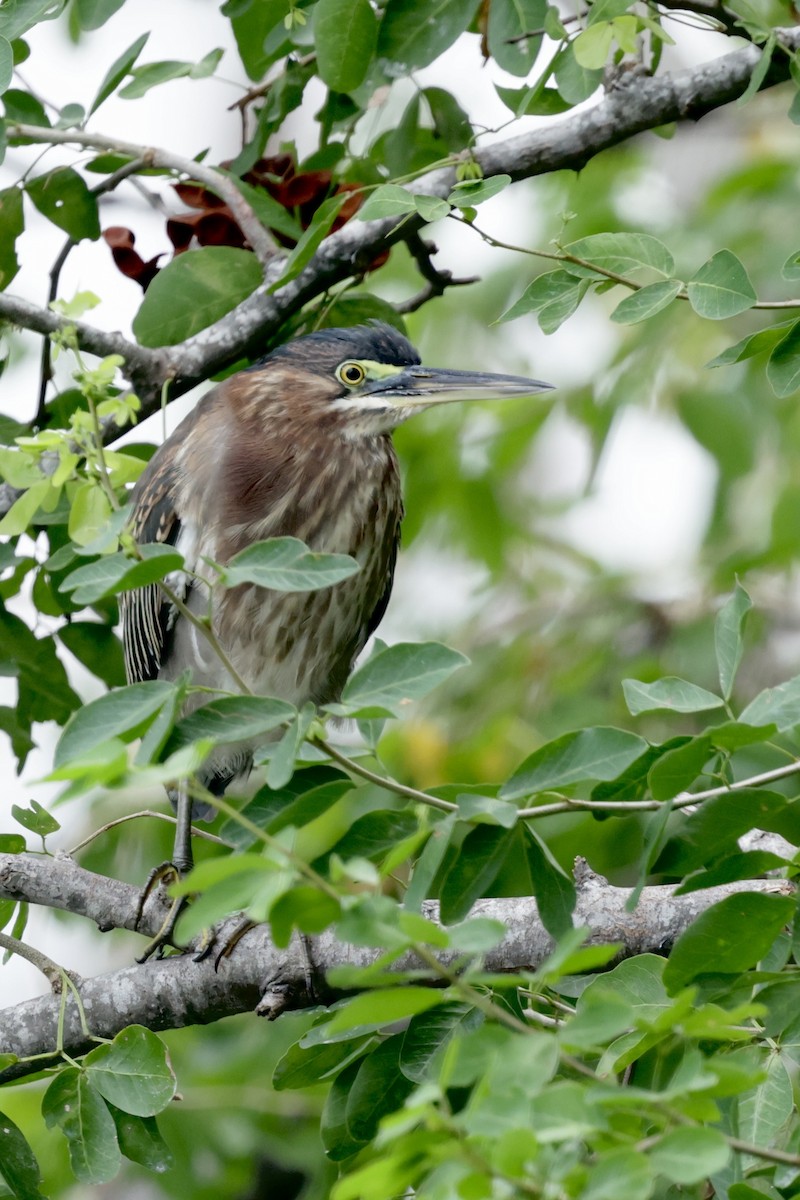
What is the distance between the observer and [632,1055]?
1.26 meters

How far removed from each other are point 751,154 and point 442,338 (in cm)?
132

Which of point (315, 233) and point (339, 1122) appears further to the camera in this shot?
point (315, 233)

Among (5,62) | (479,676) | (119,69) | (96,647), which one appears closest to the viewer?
(5,62)

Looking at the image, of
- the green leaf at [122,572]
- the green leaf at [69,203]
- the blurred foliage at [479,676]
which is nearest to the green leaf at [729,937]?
the blurred foliage at [479,676]

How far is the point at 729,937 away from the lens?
49.1 inches

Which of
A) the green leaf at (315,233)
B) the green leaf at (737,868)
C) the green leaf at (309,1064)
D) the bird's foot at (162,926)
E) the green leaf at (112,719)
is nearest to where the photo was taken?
the green leaf at (112,719)

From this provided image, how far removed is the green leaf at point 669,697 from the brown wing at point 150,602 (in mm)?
1366

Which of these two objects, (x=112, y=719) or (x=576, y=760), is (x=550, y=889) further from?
(x=112, y=719)

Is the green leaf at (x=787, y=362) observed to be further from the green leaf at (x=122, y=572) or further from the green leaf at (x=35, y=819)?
→ the green leaf at (x=35, y=819)

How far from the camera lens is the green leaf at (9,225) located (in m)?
2.38

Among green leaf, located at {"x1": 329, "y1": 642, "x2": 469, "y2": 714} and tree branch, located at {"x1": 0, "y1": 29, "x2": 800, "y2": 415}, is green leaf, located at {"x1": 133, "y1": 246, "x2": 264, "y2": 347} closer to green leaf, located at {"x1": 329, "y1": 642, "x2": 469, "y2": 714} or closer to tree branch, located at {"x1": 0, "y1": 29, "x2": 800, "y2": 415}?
tree branch, located at {"x1": 0, "y1": 29, "x2": 800, "y2": 415}

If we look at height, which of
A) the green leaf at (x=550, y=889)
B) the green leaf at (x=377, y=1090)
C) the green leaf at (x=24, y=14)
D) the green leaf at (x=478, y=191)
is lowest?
the green leaf at (x=377, y=1090)

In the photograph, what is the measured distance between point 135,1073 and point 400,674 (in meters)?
0.68

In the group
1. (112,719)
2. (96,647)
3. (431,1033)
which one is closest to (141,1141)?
(431,1033)
